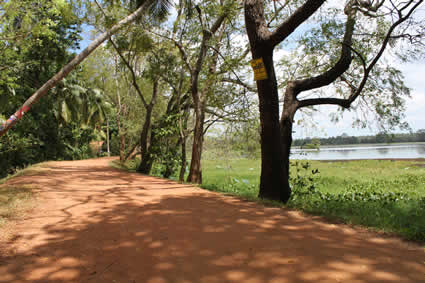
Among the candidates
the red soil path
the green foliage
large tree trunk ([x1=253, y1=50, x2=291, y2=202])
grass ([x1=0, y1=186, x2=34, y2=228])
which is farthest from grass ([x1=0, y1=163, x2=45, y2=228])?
the green foliage

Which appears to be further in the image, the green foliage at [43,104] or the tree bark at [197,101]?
the green foliage at [43,104]

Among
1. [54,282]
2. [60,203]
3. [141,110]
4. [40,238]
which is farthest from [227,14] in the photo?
[141,110]

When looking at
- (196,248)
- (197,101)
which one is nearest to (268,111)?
(196,248)

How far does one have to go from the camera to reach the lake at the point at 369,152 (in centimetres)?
696

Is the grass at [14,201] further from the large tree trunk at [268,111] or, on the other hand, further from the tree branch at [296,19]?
the tree branch at [296,19]

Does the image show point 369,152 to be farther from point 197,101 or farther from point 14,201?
point 14,201

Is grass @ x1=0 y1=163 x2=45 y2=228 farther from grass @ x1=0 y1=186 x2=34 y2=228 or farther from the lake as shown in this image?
the lake

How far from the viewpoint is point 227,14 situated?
7.75 meters

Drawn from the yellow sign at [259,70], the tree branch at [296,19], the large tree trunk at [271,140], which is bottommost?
the large tree trunk at [271,140]

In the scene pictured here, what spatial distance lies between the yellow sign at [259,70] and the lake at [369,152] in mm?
2322

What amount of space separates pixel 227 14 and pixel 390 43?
167 inches

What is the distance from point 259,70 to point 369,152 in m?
15.2

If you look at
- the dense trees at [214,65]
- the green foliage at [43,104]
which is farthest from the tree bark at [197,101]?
the green foliage at [43,104]

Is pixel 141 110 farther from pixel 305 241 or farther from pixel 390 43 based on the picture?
pixel 305 241
